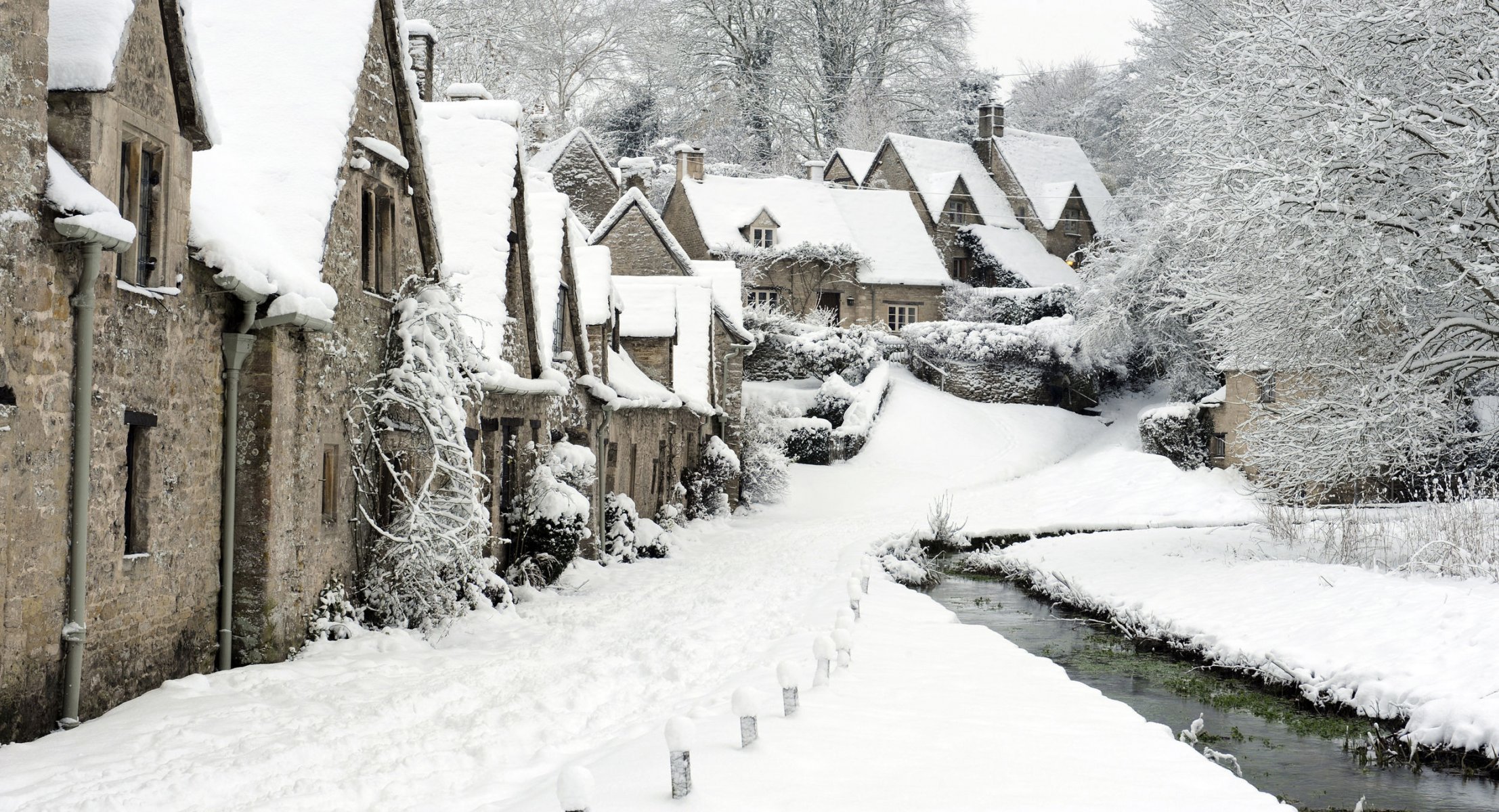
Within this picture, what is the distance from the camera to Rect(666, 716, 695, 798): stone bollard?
5.76 meters

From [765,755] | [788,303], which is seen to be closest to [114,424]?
[765,755]

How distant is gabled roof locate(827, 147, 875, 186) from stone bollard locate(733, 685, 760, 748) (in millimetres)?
51694

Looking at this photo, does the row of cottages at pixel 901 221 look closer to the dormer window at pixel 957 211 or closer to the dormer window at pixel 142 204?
the dormer window at pixel 957 211

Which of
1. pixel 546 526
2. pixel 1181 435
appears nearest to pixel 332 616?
pixel 546 526

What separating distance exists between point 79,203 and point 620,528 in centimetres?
1467

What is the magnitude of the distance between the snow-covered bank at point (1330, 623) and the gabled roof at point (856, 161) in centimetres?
3796

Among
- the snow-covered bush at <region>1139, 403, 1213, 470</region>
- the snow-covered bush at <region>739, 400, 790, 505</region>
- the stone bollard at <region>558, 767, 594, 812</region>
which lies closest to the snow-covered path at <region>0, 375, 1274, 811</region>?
the stone bollard at <region>558, 767, 594, 812</region>

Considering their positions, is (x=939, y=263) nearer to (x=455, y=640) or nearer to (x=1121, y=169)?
(x=1121, y=169)

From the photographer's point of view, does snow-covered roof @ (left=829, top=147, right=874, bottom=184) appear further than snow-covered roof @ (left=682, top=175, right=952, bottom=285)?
Yes

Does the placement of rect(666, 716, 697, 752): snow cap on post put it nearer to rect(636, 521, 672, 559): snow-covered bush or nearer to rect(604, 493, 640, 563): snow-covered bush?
rect(604, 493, 640, 563): snow-covered bush

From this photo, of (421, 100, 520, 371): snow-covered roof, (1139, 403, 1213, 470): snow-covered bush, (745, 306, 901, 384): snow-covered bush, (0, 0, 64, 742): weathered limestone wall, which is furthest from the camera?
(745, 306, 901, 384): snow-covered bush

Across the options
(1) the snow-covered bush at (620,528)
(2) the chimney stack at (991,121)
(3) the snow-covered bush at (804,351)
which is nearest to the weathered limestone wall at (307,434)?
(1) the snow-covered bush at (620,528)

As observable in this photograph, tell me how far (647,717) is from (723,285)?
93.6 ft

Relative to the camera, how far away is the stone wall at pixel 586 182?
4441 centimetres
